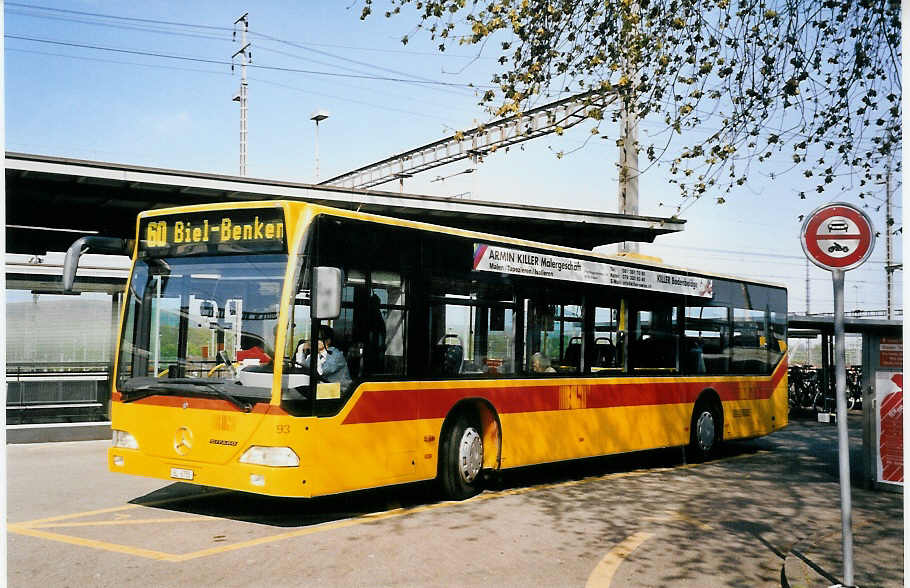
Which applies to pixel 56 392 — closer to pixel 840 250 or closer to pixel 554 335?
pixel 554 335

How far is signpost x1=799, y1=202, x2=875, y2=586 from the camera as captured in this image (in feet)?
23.0

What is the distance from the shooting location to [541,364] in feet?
38.9

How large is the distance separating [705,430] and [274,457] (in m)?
8.83

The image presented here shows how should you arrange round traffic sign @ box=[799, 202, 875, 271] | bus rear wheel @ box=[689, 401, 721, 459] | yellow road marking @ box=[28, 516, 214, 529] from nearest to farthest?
round traffic sign @ box=[799, 202, 875, 271] → yellow road marking @ box=[28, 516, 214, 529] → bus rear wheel @ box=[689, 401, 721, 459]

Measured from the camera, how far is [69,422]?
16.5 meters

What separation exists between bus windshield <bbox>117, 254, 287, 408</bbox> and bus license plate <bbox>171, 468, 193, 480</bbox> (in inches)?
28.1

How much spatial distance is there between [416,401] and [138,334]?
9.39 feet

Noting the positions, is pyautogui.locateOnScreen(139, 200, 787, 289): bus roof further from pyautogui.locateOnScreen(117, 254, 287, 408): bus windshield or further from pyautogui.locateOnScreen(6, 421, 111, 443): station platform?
pyautogui.locateOnScreen(6, 421, 111, 443): station platform

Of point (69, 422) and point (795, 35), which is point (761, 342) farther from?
point (69, 422)

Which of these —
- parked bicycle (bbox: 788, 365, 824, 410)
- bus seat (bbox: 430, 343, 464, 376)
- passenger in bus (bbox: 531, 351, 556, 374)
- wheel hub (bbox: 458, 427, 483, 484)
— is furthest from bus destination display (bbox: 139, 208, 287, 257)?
parked bicycle (bbox: 788, 365, 824, 410)

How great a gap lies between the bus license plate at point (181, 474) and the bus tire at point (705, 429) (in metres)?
8.59

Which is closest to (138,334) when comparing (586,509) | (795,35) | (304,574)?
(304,574)

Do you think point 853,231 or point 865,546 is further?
point 865,546

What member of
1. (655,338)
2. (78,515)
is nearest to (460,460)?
(78,515)
